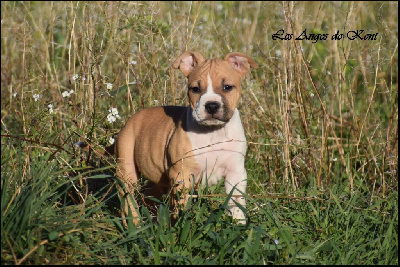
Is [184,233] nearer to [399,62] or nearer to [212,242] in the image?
[212,242]

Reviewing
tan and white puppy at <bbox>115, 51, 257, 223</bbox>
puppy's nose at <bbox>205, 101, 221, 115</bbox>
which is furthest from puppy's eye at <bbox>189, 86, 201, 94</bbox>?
puppy's nose at <bbox>205, 101, 221, 115</bbox>

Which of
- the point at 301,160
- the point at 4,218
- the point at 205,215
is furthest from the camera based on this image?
the point at 301,160

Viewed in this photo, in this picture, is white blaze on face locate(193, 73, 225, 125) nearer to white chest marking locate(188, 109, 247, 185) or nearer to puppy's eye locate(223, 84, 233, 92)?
puppy's eye locate(223, 84, 233, 92)

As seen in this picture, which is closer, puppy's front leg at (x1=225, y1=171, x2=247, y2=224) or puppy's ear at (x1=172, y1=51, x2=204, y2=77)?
puppy's front leg at (x1=225, y1=171, x2=247, y2=224)

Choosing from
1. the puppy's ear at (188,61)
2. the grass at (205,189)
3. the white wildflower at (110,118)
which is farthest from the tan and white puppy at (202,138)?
the white wildflower at (110,118)

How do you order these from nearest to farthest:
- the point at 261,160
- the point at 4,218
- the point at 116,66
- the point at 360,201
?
the point at 4,218, the point at 360,201, the point at 261,160, the point at 116,66

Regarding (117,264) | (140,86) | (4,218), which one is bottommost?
(117,264)

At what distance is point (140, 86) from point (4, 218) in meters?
3.11

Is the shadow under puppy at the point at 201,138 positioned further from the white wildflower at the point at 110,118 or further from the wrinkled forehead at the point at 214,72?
the white wildflower at the point at 110,118

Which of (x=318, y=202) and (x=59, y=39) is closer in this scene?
(x=318, y=202)

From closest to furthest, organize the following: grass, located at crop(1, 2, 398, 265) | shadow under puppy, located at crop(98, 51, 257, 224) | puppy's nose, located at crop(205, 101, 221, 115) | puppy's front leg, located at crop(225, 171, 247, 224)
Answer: grass, located at crop(1, 2, 398, 265)
puppy's nose, located at crop(205, 101, 221, 115)
shadow under puppy, located at crop(98, 51, 257, 224)
puppy's front leg, located at crop(225, 171, 247, 224)

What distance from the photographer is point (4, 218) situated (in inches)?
170

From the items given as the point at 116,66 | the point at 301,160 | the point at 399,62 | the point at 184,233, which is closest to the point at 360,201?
the point at 301,160

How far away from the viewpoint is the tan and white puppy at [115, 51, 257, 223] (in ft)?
17.1
